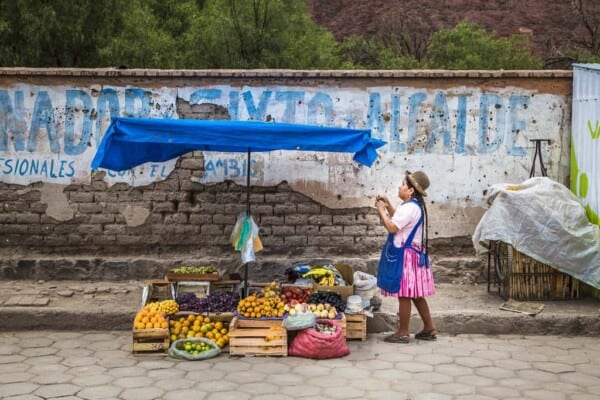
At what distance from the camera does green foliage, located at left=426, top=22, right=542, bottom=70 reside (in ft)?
81.3

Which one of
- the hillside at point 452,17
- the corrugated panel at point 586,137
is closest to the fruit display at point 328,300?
the corrugated panel at point 586,137

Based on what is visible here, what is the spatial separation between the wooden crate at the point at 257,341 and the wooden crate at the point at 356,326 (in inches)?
29.6

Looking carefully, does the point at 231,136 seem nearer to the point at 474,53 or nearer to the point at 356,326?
the point at 356,326

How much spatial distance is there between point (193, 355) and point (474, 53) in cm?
2073

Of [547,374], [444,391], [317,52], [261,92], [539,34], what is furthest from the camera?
[539,34]

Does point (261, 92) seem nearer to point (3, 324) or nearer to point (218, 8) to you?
point (3, 324)

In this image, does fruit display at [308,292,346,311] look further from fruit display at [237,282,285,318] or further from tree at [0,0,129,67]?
tree at [0,0,129,67]

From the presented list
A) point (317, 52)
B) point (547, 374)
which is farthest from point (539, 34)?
point (547, 374)

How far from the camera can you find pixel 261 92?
29.8ft

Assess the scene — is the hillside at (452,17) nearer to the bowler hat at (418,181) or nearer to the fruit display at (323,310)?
the bowler hat at (418,181)

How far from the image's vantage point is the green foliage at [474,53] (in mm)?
24766

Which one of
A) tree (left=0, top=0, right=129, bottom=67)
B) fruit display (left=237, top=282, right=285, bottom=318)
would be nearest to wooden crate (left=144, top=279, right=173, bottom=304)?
fruit display (left=237, top=282, right=285, bottom=318)

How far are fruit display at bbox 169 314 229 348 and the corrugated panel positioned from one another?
4.29 m

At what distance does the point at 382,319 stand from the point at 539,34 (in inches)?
1298
